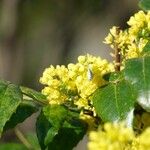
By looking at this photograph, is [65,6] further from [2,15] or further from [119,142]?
[119,142]

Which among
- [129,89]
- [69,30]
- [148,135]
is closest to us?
[148,135]

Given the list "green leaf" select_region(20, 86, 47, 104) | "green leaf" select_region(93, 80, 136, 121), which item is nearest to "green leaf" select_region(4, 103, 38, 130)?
"green leaf" select_region(20, 86, 47, 104)

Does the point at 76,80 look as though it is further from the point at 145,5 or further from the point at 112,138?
the point at 112,138

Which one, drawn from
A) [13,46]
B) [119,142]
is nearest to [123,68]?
[119,142]

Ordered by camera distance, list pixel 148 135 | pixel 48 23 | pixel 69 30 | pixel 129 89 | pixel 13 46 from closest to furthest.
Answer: pixel 148 135 < pixel 129 89 < pixel 13 46 < pixel 69 30 < pixel 48 23

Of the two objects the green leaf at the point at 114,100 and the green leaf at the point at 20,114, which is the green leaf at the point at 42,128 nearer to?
the green leaf at the point at 20,114

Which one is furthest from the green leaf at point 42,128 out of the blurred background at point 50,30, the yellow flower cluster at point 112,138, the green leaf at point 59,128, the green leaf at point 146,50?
the blurred background at point 50,30
